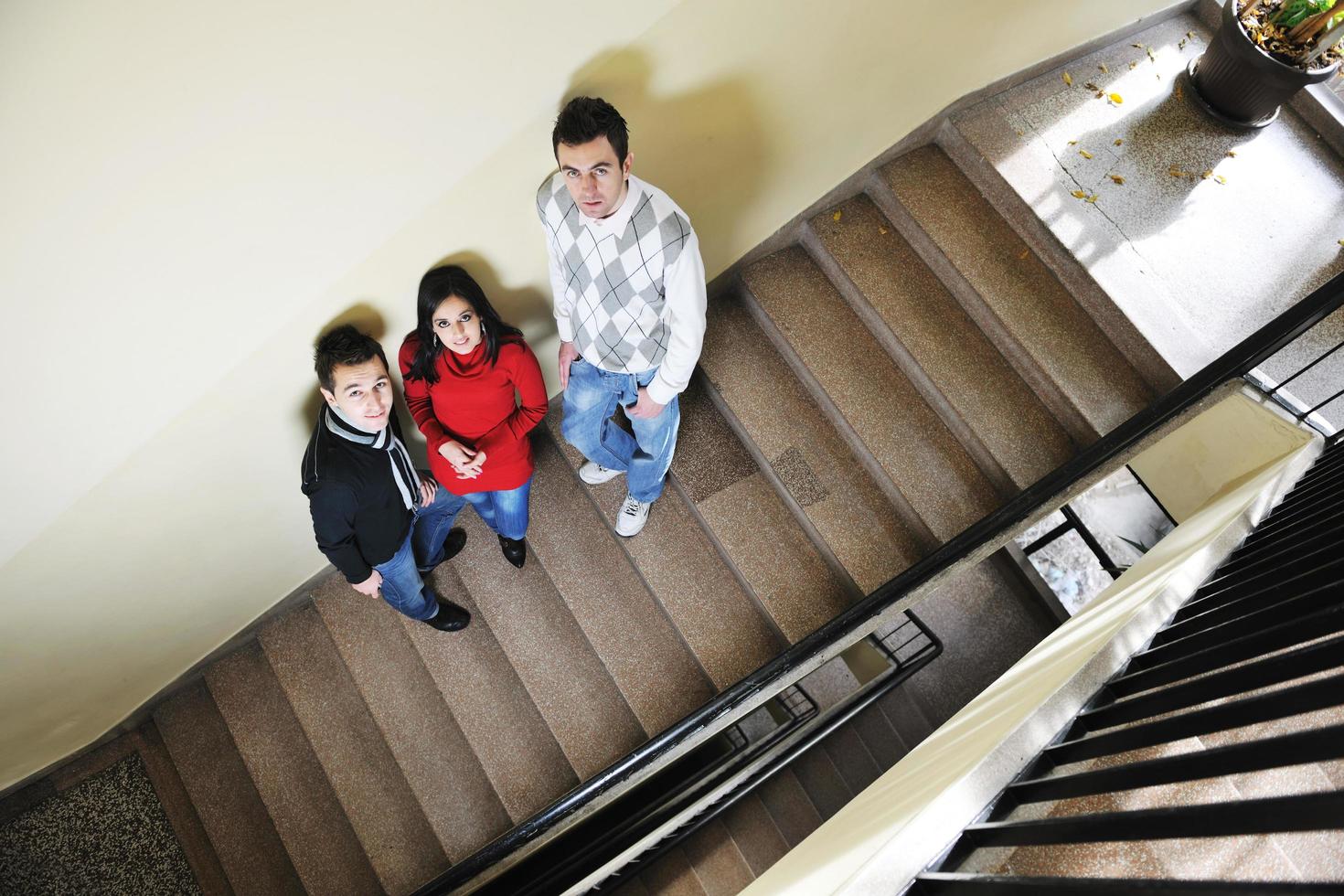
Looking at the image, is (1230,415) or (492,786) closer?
(1230,415)

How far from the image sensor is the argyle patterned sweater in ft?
6.93

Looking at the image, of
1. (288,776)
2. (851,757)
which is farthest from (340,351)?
(851,757)

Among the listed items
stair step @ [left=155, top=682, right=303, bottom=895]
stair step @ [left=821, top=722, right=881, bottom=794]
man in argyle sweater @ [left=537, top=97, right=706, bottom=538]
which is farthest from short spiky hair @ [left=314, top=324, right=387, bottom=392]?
stair step @ [left=821, top=722, right=881, bottom=794]

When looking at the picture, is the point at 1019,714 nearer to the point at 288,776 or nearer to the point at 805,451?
the point at 805,451

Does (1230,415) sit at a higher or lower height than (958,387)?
lower

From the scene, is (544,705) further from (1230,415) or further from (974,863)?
(1230,415)

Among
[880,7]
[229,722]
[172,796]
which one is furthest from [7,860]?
[880,7]

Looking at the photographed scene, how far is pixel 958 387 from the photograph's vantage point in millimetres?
3010

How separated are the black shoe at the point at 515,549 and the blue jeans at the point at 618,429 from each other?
52 cm

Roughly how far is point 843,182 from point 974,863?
2.61 meters

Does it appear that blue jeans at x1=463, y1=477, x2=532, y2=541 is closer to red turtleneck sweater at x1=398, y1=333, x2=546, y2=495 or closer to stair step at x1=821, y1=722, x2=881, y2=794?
red turtleneck sweater at x1=398, y1=333, x2=546, y2=495

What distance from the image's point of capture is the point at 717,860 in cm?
323

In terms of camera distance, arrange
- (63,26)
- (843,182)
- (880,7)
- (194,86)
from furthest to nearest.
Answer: (843,182) → (880,7) → (194,86) → (63,26)

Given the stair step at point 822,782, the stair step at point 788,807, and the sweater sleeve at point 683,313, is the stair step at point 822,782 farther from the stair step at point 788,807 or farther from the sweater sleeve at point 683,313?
the sweater sleeve at point 683,313
